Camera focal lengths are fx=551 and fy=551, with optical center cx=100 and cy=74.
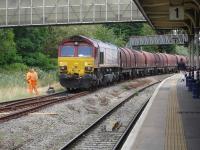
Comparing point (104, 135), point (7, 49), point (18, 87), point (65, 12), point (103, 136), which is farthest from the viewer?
point (7, 49)

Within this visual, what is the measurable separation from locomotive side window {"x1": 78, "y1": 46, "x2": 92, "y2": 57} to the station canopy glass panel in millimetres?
13049

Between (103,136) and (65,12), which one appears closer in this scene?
(103,136)

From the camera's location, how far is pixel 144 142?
11875 mm

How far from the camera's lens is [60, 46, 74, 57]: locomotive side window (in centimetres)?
3186

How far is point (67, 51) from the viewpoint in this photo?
105 ft

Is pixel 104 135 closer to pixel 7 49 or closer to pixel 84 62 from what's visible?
pixel 84 62

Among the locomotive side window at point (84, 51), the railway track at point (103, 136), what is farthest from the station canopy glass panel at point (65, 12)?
the railway track at point (103, 136)

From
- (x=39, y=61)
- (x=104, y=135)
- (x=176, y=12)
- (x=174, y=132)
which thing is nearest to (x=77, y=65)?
(x=176, y=12)

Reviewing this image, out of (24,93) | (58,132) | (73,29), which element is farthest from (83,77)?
(73,29)

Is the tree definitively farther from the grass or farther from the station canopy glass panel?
the grass

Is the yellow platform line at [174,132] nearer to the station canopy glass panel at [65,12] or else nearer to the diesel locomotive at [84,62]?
the diesel locomotive at [84,62]

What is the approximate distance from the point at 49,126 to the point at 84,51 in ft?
49.8

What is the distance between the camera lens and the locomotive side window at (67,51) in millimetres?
31859

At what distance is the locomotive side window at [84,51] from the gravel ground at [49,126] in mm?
7141
